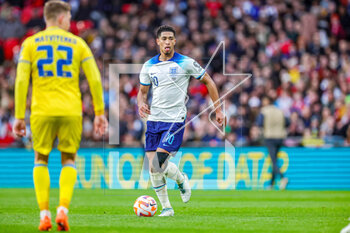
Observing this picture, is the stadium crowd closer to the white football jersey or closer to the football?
the white football jersey

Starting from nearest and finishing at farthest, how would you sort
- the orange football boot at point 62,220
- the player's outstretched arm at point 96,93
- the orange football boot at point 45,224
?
1. the orange football boot at point 62,220
2. the orange football boot at point 45,224
3. the player's outstretched arm at point 96,93

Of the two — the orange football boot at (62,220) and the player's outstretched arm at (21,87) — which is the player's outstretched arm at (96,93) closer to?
the player's outstretched arm at (21,87)

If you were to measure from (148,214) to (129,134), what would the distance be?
902 centimetres

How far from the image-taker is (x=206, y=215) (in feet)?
29.9

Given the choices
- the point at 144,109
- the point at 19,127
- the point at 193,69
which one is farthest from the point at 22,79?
the point at 193,69

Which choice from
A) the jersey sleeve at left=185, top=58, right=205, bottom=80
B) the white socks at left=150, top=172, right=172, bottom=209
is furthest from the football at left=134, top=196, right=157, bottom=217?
A: the jersey sleeve at left=185, top=58, right=205, bottom=80

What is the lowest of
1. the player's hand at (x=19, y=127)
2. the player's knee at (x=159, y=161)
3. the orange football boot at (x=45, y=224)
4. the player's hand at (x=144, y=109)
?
the orange football boot at (x=45, y=224)

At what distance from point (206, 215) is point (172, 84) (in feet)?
6.42

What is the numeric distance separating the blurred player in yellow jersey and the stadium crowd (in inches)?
410

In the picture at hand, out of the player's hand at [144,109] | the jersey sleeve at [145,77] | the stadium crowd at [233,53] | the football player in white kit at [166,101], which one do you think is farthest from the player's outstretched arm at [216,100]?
the stadium crowd at [233,53]

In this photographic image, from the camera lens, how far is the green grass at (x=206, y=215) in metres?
7.32

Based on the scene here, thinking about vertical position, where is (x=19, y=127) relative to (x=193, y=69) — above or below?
below

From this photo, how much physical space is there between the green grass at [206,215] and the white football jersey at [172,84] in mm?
1477

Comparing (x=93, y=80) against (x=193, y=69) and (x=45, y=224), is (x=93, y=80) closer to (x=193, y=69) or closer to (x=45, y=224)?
(x=45, y=224)
